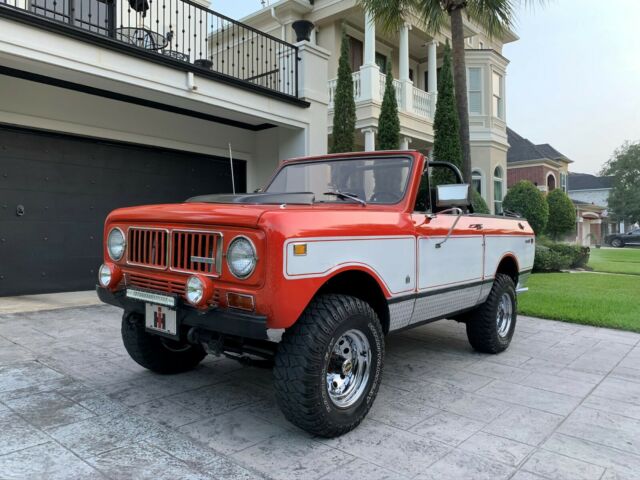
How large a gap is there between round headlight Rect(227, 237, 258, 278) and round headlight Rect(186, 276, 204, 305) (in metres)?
0.20

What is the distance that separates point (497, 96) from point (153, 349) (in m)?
19.2

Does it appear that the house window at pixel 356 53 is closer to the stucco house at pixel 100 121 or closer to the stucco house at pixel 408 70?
the stucco house at pixel 408 70

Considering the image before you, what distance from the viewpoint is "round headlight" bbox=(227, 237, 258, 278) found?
2.57 meters

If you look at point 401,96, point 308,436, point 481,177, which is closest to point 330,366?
point 308,436

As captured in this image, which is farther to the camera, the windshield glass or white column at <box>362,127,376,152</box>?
white column at <box>362,127,376,152</box>

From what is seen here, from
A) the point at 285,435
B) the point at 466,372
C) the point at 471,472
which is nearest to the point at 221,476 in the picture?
the point at 285,435

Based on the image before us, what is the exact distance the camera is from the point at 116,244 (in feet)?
11.1

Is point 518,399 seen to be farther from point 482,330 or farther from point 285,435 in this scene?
point 285,435

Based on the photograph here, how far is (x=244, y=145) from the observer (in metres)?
10.7

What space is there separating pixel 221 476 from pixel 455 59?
29.7 feet

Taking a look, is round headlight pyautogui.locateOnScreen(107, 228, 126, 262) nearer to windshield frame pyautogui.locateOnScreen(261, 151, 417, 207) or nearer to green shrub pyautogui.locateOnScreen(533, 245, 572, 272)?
windshield frame pyautogui.locateOnScreen(261, 151, 417, 207)

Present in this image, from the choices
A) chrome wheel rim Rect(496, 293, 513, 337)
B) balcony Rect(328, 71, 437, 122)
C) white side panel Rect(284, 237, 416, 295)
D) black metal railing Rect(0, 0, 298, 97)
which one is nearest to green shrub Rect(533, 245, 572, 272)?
balcony Rect(328, 71, 437, 122)

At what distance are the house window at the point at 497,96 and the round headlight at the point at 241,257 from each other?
19.0 metres

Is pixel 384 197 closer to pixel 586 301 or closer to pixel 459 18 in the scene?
pixel 586 301
